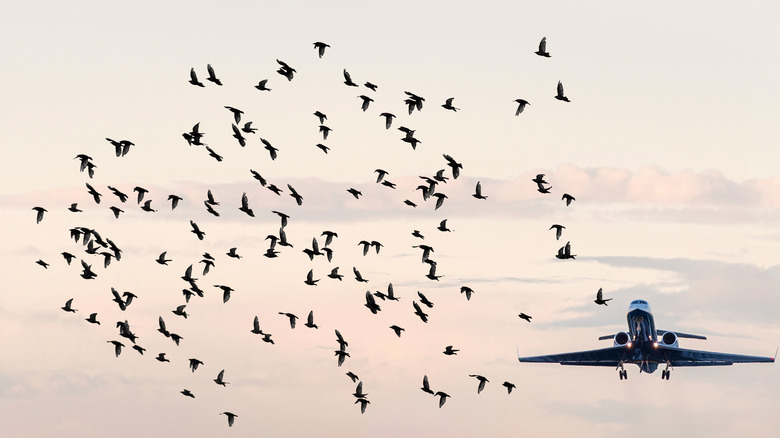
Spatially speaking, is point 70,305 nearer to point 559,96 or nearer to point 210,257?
point 210,257

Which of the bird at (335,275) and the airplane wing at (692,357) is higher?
the airplane wing at (692,357)

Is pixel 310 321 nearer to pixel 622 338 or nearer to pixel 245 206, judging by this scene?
pixel 245 206

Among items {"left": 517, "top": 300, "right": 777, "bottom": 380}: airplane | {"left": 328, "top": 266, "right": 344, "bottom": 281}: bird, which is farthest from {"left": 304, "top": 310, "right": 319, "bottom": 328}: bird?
{"left": 517, "top": 300, "right": 777, "bottom": 380}: airplane

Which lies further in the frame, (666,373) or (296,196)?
(666,373)

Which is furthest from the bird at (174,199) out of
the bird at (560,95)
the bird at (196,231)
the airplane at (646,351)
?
the airplane at (646,351)

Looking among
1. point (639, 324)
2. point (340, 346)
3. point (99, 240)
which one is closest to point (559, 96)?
point (340, 346)

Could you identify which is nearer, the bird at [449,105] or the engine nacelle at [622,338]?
the bird at [449,105]

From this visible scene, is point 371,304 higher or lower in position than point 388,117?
lower

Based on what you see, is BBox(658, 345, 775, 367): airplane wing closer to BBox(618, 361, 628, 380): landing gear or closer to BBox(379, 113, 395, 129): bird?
BBox(618, 361, 628, 380): landing gear

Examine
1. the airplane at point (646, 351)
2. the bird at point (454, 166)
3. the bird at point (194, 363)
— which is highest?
the airplane at point (646, 351)

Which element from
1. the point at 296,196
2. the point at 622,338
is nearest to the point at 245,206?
the point at 296,196

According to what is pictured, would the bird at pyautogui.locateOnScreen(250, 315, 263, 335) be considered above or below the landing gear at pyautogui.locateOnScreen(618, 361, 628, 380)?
below

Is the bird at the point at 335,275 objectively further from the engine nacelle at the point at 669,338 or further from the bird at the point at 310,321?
the engine nacelle at the point at 669,338

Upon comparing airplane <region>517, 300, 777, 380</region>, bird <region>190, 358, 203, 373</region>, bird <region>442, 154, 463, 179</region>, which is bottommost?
bird <region>190, 358, 203, 373</region>
